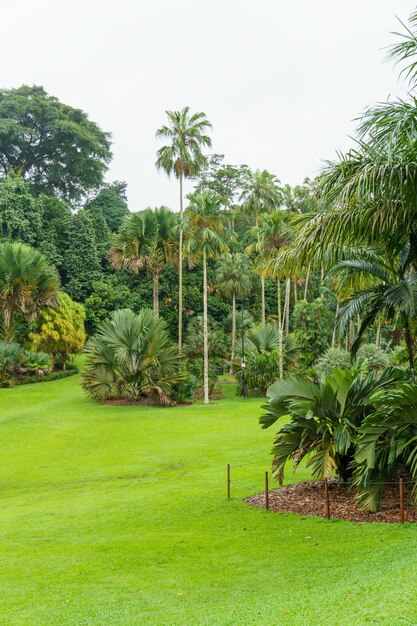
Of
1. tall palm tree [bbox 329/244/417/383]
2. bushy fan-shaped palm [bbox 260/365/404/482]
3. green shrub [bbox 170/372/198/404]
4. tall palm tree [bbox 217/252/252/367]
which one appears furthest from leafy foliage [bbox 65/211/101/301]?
bushy fan-shaped palm [bbox 260/365/404/482]

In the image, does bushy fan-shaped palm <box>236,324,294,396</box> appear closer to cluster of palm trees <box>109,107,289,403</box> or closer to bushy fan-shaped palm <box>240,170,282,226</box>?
cluster of palm trees <box>109,107,289,403</box>

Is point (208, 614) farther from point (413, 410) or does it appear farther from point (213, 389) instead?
point (213, 389)

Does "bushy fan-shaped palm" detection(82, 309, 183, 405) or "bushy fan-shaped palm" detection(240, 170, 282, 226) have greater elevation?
"bushy fan-shaped palm" detection(240, 170, 282, 226)

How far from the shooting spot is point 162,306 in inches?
1972

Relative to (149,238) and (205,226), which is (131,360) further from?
(149,238)

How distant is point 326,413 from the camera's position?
11.7 metres

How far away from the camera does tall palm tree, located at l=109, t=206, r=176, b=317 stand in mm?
37841

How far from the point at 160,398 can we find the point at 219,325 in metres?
21.2

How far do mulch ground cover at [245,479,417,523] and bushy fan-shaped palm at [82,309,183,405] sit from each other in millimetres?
17279

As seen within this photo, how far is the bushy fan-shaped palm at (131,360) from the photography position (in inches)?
1163

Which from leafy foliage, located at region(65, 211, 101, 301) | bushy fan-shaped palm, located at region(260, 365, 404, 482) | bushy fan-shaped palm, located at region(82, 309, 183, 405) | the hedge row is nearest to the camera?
bushy fan-shaped palm, located at region(260, 365, 404, 482)

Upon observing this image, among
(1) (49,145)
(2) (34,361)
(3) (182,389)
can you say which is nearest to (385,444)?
(3) (182,389)

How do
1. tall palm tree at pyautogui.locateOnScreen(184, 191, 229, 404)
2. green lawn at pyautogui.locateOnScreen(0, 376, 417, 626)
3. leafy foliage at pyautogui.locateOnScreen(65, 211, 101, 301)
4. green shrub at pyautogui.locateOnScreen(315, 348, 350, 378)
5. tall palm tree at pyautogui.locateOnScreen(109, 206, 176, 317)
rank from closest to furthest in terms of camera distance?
green lawn at pyautogui.locateOnScreen(0, 376, 417, 626) < tall palm tree at pyautogui.locateOnScreen(184, 191, 229, 404) < green shrub at pyautogui.locateOnScreen(315, 348, 350, 378) < tall palm tree at pyautogui.locateOnScreen(109, 206, 176, 317) < leafy foliage at pyautogui.locateOnScreen(65, 211, 101, 301)

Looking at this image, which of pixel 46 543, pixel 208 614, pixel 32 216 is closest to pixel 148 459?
pixel 46 543
